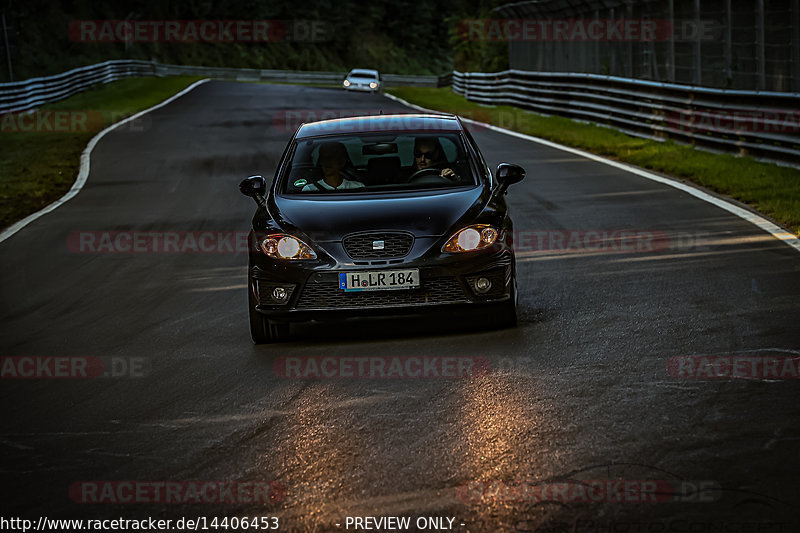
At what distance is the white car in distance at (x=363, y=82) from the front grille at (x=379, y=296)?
49.1 metres

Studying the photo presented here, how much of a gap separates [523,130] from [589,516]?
23256 millimetres

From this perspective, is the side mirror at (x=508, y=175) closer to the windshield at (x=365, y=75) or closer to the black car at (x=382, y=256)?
the black car at (x=382, y=256)

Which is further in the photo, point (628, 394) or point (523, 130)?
point (523, 130)

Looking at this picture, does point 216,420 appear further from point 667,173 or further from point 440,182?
point 667,173

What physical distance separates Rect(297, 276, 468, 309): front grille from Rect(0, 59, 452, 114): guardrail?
1231 inches

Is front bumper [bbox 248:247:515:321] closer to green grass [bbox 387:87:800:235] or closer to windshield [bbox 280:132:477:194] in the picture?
windshield [bbox 280:132:477:194]

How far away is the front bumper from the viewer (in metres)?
7.82

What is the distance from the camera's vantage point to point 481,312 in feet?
26.3

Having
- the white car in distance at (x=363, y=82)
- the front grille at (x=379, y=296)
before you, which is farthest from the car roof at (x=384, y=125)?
the white car in distance at (x=363, y=82)

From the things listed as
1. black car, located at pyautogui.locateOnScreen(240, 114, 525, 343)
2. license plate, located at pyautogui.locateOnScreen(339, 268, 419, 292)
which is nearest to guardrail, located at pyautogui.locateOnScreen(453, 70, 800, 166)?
black car, located at pyautogui.locateOnScreen(240, 114, 525, 343)

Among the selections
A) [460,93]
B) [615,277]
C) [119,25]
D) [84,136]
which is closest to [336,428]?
[615,277]

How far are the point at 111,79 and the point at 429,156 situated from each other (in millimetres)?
48840

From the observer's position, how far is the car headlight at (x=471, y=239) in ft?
26.0

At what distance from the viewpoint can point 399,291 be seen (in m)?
7.81
